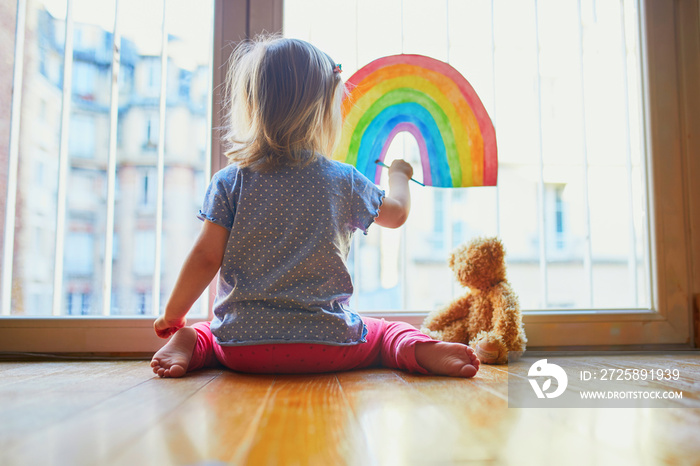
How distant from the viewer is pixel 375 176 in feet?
4.25

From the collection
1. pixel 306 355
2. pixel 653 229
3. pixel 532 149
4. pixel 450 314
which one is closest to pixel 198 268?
pixel 306 355

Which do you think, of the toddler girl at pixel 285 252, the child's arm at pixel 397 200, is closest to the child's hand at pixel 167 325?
the toddler girl at pixel 285 252

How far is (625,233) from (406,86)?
753 millimetres

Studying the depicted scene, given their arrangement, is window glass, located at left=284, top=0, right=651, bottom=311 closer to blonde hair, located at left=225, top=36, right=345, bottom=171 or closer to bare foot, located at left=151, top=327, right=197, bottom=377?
blonde hair, located at left=225, top=36, right=345, bottom=171

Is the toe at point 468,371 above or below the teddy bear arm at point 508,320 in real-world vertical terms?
below

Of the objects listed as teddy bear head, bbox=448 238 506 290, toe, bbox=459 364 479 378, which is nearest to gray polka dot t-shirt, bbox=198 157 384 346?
toe, bbox=459 364 479 378

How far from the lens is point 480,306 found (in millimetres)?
1189

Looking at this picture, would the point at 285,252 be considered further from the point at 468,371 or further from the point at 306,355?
the point at 468,371

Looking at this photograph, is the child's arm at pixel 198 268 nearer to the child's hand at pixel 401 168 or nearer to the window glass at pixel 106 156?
the window glass at pixel 106 156

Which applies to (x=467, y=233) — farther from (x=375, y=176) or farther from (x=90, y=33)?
(x=90, y=33)

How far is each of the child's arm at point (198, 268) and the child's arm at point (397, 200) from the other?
33cm

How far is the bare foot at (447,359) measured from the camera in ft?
2.90

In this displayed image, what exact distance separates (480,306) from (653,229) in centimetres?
60

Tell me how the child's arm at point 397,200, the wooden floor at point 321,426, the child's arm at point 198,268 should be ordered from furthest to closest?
1. the child's arm at point 397,200
2. the child's arm at point 198,268
3. the wooden floor at point 321,426
